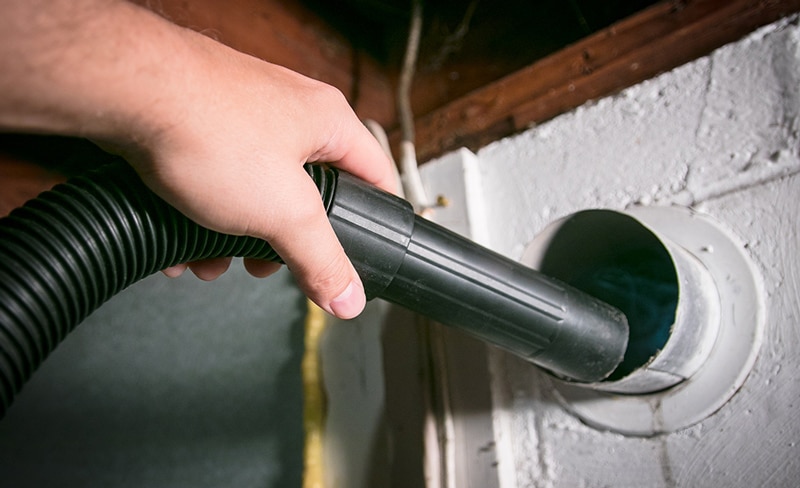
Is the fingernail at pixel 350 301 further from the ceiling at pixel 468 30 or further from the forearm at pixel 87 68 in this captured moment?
the ceiling at pixel 468 30

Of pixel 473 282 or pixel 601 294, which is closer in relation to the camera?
pixel 473 282

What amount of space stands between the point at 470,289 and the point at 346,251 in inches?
5.2

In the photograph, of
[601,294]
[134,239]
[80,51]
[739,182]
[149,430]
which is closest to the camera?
[80,51]

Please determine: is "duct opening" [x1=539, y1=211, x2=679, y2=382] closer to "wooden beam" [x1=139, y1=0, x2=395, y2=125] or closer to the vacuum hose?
the vacuum hose

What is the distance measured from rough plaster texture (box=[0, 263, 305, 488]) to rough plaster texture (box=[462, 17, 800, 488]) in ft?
1.33

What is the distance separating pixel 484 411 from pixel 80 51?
0.63 metres

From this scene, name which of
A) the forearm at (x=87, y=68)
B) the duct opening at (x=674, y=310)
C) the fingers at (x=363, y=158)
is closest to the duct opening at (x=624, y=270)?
the duct opening at (x=674, y=310)

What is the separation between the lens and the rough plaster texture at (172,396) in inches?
33.7

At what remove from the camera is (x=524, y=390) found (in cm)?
72

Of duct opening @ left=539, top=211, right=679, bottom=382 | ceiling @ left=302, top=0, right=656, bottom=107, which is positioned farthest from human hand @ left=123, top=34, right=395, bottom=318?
ceiling @ left=302, top=0, right=656, bottom=107

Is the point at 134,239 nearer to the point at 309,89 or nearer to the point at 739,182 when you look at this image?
the point at 309,89

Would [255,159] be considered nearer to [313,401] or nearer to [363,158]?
[363,158]

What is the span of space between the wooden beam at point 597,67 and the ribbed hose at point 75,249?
0.51 metres

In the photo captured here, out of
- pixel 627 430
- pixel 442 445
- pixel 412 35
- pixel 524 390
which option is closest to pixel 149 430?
pixel 442 445
